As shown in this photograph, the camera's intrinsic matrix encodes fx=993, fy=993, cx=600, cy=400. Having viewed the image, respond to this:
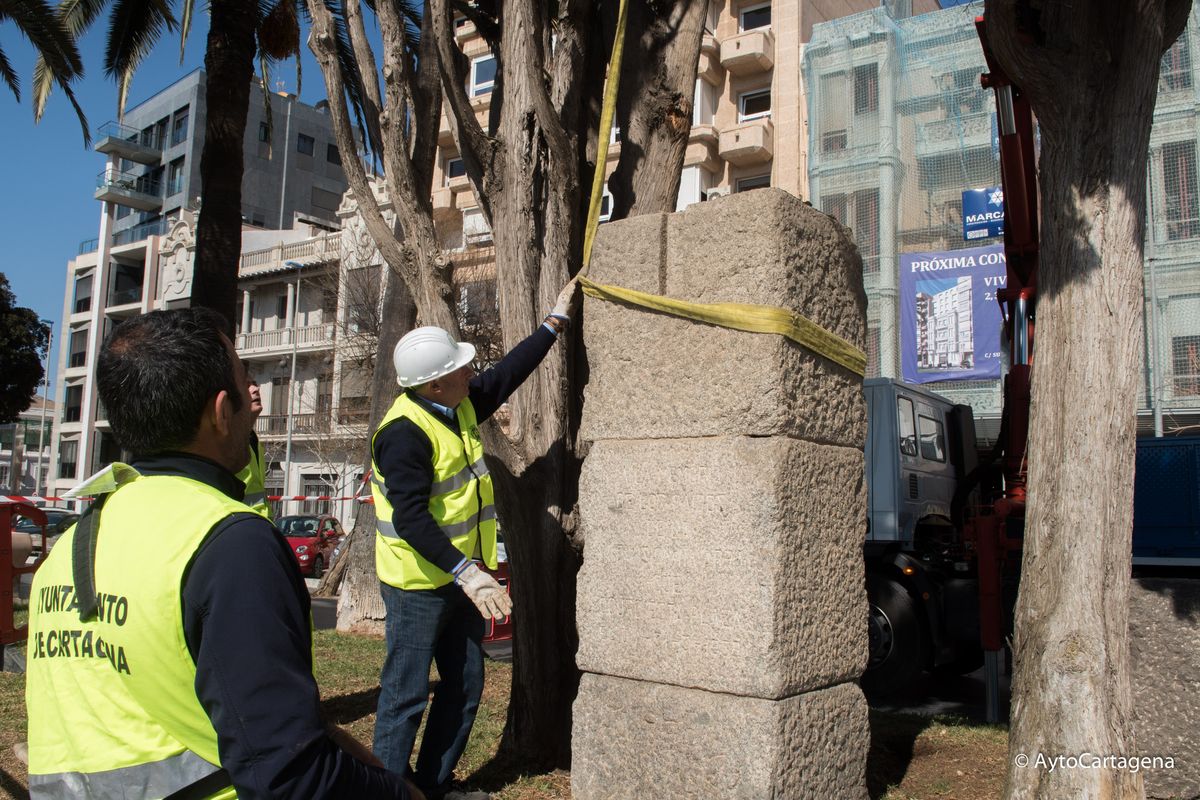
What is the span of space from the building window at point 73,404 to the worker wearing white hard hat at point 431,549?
47.0m

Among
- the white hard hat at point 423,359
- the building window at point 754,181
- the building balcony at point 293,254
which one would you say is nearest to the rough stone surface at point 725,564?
the white hard hat at point 423,359

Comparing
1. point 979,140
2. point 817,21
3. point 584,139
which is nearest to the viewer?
point 584,139

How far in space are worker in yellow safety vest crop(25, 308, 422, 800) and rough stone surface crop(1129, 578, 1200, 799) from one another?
4766mm

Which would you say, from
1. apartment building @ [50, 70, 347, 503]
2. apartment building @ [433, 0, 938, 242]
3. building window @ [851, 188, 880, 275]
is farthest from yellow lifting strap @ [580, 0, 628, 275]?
apartment building @ [50, 70, 347, 503]

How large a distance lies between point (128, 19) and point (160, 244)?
3392 centimetres

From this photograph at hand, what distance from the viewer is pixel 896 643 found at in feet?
26.9

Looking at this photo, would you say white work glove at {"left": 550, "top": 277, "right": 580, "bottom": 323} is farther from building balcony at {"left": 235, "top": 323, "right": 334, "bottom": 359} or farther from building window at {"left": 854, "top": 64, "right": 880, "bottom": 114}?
building balcony at {"left": 235, "top": 323, "right": 334, "bottom": 359}

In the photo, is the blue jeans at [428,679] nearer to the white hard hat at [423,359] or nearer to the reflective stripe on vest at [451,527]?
the reflective stripe on vest at [451,527]

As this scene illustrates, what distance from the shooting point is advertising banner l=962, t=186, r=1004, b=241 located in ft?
68.4

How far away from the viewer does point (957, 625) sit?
27.0 feet

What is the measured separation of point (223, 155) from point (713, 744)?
25.3 ft

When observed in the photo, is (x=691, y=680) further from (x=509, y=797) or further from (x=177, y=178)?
(x=177, y=178)

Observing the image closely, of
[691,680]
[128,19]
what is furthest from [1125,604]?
[128,19]

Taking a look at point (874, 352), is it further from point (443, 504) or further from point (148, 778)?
point (148, 778)
